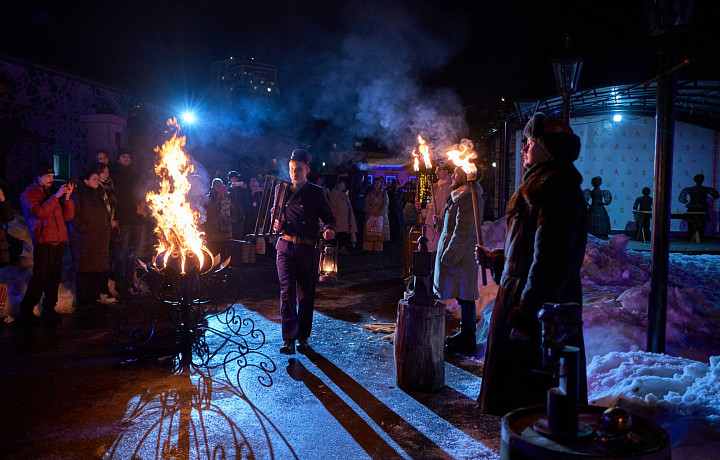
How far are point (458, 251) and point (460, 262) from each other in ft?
0.54

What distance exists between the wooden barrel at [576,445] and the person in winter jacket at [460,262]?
155 inches

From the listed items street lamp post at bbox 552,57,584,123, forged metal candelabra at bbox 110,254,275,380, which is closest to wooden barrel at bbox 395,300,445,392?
forged metal candelabra at bbox 110,254,275,380

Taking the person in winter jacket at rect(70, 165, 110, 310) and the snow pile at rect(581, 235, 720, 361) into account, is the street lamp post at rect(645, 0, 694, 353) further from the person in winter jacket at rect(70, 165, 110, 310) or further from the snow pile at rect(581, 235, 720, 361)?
the person in winter jacket at rect(70, 165, 110, 310)

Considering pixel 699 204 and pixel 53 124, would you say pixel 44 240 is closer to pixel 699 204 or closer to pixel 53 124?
pixel 53 124

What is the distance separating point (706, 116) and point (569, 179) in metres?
20.7

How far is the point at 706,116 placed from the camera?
19.9 metres

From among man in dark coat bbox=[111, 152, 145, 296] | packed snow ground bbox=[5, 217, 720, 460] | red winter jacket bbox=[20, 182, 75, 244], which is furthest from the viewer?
man in dark coat bbox=[111, 152, 145, 296]

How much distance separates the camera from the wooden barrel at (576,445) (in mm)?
2078

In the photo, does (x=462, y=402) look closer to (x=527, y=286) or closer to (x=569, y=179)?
(x=527, y=286)

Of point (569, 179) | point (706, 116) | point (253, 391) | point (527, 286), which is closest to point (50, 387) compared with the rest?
point (253, 391)

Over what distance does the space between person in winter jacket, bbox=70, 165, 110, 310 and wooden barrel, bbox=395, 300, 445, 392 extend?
5.67m

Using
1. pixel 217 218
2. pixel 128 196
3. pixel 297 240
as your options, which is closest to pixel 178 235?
pixel 297 240

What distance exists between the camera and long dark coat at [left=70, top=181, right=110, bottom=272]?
848 centimetres

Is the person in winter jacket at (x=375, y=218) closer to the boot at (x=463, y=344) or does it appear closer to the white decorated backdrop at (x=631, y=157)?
the white decorated backdrop at (x=631, y=157)
